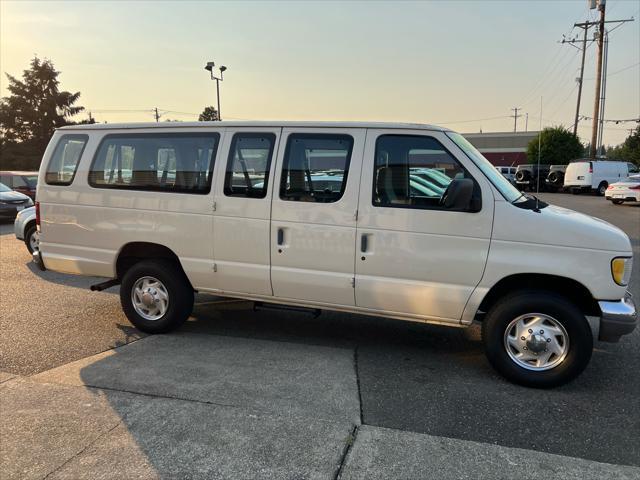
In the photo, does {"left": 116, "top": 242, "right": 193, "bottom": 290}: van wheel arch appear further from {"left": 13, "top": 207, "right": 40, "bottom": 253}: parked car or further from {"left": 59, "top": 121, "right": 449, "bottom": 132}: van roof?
{"left": 13, "top": 207, "right": 40, "bottom": 253}: parked car

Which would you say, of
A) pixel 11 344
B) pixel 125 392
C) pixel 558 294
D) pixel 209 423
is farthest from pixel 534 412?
pixel 11 344

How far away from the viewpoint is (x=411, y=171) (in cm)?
430

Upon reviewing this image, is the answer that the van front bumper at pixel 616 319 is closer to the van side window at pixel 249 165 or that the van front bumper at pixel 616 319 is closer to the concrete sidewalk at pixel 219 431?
the concrete sidewalk at pixel 219 431

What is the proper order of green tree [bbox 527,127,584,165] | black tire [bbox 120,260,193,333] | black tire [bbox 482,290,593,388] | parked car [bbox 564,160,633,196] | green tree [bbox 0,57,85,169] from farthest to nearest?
1. green tree [bbox 0,57,85,169]
2. green tree [bbox 527,127,584,165]
3. parked car [bbox 564,160,633,196]
4. black tire [bbox 120,260,193,333]
5. black tire [bbox 482,290,593,388]

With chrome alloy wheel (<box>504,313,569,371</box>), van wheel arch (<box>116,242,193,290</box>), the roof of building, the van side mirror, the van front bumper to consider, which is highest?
the roof of building

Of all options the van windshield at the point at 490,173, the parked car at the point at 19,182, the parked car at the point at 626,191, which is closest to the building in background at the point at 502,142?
the parked car at the point at 626,191

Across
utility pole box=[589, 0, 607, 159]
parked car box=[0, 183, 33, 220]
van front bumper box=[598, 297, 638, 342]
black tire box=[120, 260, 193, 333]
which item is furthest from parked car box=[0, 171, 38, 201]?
utility pole box=[589, 0, 607, 159]

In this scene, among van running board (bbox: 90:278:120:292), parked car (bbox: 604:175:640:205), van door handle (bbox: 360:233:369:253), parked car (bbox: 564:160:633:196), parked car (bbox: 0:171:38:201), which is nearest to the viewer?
van door handle (bbox: 360:233:369:253)

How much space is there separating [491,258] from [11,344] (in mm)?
4599

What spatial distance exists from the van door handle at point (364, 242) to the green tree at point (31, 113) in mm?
57961

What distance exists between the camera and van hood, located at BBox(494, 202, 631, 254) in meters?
3.86

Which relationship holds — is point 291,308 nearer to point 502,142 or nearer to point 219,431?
point 219,431

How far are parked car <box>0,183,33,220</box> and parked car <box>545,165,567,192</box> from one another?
93.6ft

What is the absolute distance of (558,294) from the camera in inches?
160
